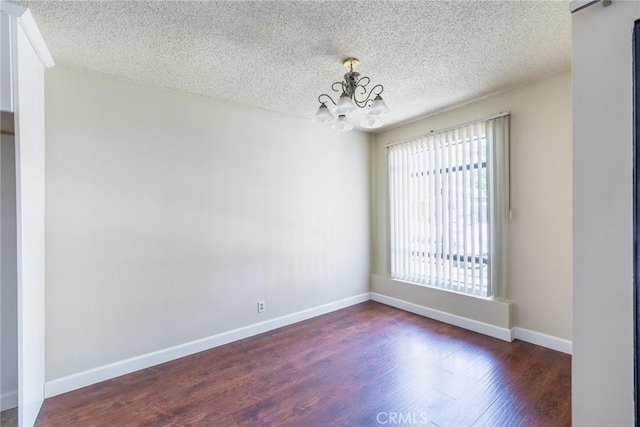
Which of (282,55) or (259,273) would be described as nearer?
(282,55)

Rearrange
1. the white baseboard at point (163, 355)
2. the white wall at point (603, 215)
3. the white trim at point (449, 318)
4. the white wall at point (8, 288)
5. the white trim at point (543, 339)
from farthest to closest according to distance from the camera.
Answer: the white trim at point (449, 318), the white trim at point (543, 339), the white baseboard at point (163, 355), the white wall at point (8, 288), the white wall at point (603, 215)

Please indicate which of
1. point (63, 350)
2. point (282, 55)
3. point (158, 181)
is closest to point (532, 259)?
point (282, 55)

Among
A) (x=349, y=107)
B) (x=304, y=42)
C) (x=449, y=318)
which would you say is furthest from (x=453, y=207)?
(x=304, y=42)

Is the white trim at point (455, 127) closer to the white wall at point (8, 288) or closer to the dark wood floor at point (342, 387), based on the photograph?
the dark wood floor at point (342, 387)

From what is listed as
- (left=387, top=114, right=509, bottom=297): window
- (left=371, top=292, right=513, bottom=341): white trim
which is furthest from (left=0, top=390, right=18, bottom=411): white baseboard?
(left=387, top=114, right=509, bottom=297): window

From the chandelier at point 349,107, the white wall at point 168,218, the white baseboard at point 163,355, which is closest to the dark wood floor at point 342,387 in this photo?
the white baseboard at point 163,355

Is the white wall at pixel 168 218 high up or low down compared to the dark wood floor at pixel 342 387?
up

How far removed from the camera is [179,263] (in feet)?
9.22

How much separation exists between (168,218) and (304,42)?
1988 mm

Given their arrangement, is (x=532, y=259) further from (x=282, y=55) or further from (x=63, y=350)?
(x=63, y=350)

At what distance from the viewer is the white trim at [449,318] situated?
305 centimetres

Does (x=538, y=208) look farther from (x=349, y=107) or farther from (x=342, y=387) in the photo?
(x=342, y=387)

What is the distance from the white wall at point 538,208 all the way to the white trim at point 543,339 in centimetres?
4

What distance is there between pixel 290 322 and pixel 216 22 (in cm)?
314
